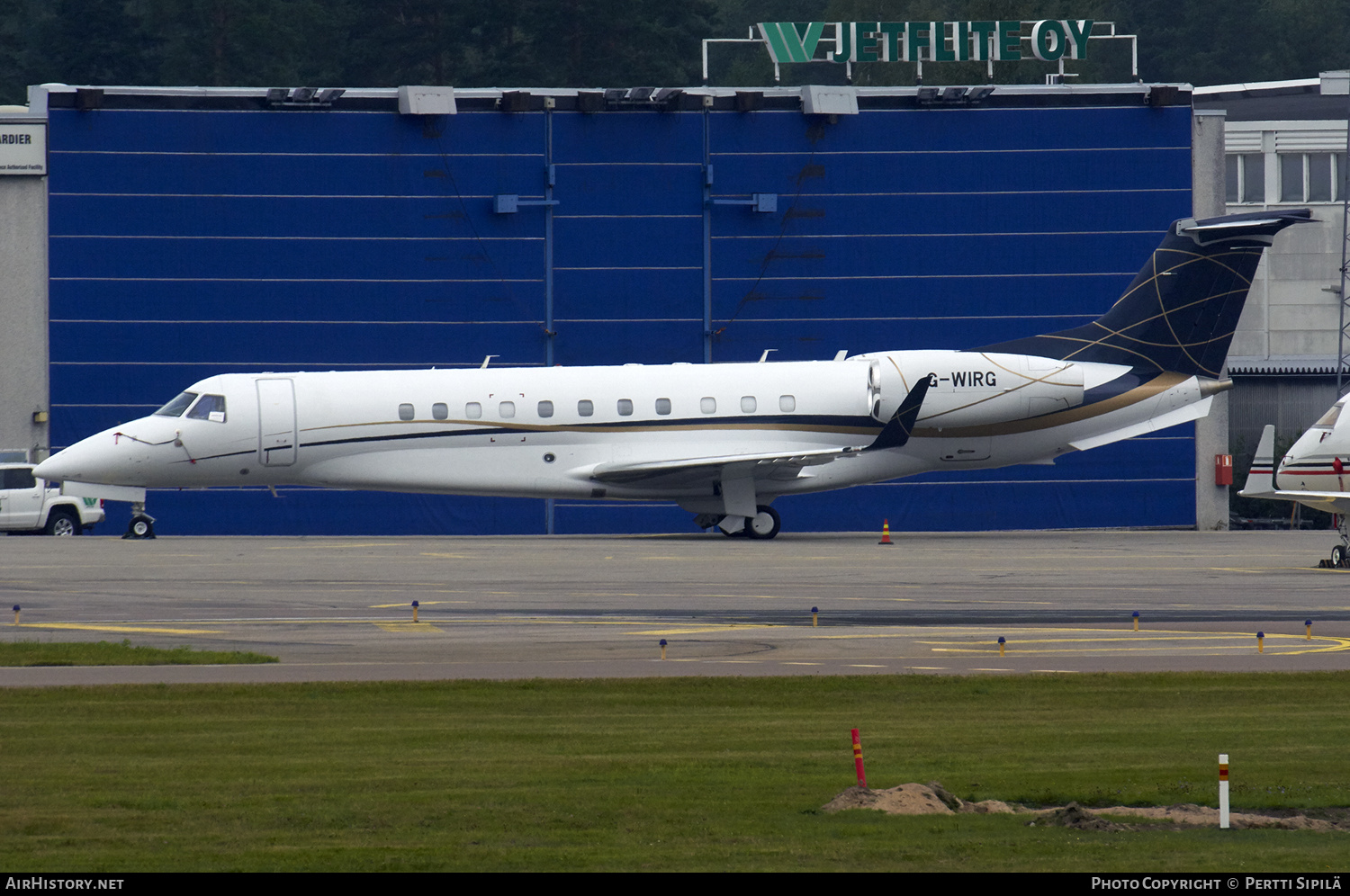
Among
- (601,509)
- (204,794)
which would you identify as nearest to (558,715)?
(204,794)

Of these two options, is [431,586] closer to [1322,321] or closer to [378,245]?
[378,245]

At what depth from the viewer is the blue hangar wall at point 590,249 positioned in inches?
1839

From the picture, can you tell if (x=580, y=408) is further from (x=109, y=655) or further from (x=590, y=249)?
(x=109, y=655)

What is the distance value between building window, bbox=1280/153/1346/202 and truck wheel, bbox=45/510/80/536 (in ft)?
149

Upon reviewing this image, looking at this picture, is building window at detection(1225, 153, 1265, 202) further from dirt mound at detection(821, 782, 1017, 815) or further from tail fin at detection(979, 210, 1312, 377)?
dirt mound at detection(821, 782, 1017, 815)

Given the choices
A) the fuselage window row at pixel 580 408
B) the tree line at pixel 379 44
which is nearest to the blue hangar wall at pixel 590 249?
the fuselage window row at pixel 580 408

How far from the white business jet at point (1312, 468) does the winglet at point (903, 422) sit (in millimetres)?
7872

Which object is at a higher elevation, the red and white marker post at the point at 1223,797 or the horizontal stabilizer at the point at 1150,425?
the horizontal stabilizer at the point at 1150,425

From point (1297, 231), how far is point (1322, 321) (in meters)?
3.61

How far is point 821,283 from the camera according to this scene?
48.5 m

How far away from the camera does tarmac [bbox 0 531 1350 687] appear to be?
17984 millimetres

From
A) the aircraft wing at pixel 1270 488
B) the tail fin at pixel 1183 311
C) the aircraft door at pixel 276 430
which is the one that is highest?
the tail fin at pixel 1183 311

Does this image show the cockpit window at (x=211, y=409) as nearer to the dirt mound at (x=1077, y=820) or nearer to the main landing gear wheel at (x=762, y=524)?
the main landing gear wheel at (x=762, y=524)

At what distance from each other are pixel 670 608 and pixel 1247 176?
1883 inches
